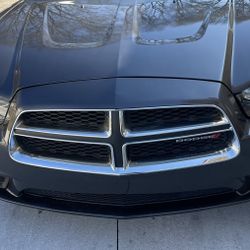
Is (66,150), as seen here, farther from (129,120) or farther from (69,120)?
(129,120)

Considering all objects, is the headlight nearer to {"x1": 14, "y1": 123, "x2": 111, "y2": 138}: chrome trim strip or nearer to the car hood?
the car hood

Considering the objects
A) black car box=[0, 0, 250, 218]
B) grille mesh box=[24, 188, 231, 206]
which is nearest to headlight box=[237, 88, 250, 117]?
black car box=[0, 0, 250, 218]

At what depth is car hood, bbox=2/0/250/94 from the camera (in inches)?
90.5

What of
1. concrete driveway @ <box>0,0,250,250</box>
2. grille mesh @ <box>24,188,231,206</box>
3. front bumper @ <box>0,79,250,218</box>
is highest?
front bumper @ <box>0,79,250,218</box>

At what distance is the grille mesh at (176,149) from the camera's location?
2248 mm

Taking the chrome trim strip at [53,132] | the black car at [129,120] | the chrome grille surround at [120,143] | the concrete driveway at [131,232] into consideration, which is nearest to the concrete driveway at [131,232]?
the concrete driveway at [131,232]

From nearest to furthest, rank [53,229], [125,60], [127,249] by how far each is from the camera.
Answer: [125,60] → [127,249] → [53,229]

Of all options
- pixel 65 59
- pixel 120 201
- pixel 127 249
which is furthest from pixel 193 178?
pixel 65 59

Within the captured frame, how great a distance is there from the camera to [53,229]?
285 centimetres

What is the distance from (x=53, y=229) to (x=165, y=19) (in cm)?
154

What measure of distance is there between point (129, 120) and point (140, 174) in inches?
11.3

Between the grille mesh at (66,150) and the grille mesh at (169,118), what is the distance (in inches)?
7.9

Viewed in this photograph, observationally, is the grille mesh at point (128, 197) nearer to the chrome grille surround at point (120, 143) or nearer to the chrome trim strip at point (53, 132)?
the chrome grille surround at point (120, 143)

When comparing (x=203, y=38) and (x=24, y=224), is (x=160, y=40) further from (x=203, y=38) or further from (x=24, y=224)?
(x=24, y=224)
